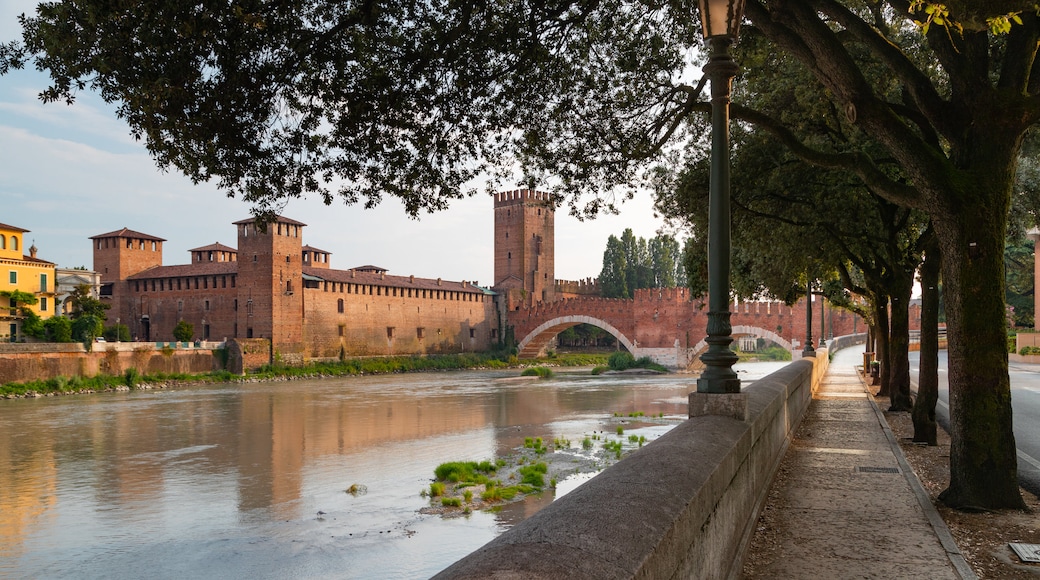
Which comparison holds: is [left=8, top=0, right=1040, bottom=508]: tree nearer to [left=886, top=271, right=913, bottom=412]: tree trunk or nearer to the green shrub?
[left=886, top=271, right=913, bottom=412]: tree trunk

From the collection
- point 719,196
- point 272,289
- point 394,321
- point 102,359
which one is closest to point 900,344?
point 719,196

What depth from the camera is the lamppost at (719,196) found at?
575cm

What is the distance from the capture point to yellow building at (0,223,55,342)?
152 ft

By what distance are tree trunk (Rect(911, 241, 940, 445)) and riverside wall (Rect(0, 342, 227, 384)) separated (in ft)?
131

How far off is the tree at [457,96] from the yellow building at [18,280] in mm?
45950

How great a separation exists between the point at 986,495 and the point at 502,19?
5870mm

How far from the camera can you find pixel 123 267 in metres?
61.2

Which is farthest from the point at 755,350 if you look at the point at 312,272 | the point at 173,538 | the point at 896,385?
the point at 173,538

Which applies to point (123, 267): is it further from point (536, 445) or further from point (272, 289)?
point (536, 445)

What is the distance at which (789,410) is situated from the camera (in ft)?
34.7

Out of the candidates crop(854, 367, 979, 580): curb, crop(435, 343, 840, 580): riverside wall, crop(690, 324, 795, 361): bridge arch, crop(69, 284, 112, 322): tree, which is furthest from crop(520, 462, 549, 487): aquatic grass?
crop(69, 284, 112, 322): tree

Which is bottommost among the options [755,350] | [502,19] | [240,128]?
[755,350]

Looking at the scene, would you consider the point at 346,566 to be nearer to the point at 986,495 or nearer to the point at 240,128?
the point at 240,128

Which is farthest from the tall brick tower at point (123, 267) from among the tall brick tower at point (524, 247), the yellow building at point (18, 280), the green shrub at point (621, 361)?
the green shrub at point (621, 361)
